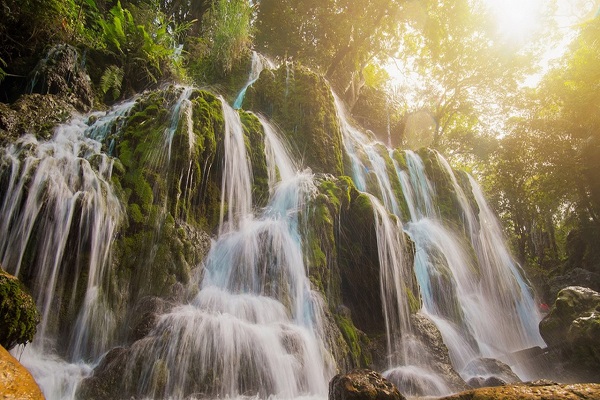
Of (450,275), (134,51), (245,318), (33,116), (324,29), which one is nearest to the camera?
(245,318)

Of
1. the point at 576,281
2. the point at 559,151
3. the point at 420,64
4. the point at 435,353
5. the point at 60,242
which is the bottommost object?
the point at 435,353

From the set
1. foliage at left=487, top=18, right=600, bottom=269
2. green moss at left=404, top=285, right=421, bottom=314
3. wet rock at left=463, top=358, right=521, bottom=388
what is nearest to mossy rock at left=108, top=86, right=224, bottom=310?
green moss at left=404, top=285, right=421, bottom=314

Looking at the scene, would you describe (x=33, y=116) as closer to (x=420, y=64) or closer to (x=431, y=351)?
(x=431, y=351)

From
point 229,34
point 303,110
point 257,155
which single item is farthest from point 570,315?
point 229,34

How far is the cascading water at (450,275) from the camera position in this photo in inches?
281

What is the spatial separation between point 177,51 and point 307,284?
8919 mm

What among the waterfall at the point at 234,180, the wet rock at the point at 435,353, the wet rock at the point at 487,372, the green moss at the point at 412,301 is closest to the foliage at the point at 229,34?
the waterfall at the point at 234,180

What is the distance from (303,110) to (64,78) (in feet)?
18.4

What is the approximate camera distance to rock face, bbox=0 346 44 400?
2.10m

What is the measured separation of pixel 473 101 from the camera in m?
22.6

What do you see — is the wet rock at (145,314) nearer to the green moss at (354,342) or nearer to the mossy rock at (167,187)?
the mossy rock at (167,187)

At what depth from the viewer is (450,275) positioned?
948 cm

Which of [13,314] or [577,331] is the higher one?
[13,314]

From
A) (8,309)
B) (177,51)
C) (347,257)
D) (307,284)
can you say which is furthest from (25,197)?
(177,51)
